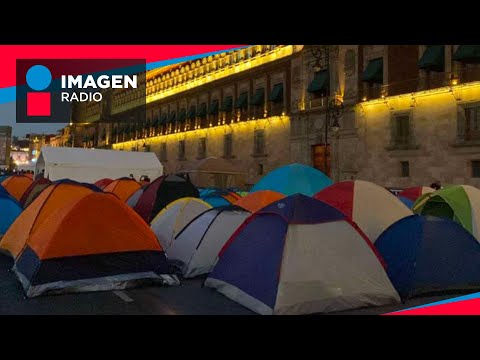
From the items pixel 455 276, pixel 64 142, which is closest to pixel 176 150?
pixel 455 276

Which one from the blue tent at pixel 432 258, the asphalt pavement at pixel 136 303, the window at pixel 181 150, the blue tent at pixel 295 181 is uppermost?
the window at pixel 181 150

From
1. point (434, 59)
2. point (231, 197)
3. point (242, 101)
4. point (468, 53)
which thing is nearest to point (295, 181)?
point (231, 197)

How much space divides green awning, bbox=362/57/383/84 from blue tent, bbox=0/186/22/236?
72.0ft

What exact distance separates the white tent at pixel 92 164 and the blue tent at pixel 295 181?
16608mm

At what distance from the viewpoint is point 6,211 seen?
11781 millimetres

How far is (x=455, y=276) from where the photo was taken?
7473 millimetres

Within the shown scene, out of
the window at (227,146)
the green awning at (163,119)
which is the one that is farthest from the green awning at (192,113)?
the window at (227,146)

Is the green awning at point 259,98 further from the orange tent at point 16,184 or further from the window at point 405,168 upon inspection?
the orange tent at point 16,184

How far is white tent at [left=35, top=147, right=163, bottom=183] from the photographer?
28.4m

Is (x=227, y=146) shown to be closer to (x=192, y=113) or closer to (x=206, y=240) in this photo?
(x=192, y=113)

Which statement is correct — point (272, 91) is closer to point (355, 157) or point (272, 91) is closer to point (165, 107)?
point (355, 157)

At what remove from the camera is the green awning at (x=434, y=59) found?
24.6m

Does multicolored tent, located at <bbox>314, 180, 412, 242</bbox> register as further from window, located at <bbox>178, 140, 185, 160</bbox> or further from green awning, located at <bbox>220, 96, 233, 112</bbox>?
window, located at <bbox>178, 140, 185, 160</bbox>
